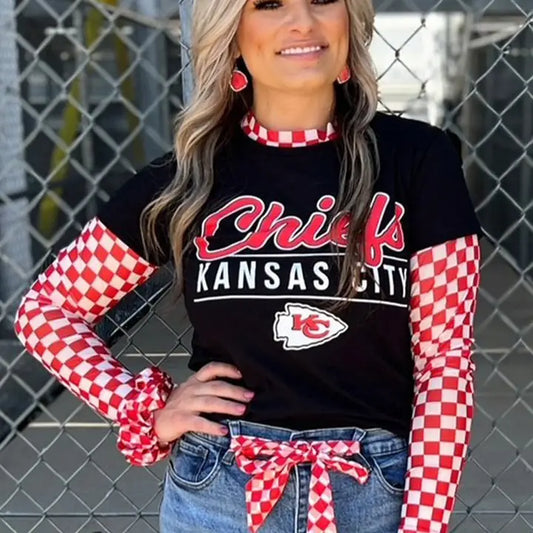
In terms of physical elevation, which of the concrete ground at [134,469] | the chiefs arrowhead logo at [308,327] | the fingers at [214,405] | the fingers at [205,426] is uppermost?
the chiefs arrowhead logo at [308,327]

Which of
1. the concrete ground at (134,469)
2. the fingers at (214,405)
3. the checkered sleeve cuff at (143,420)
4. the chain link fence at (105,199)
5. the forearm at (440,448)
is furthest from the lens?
the concrete ground at (134,469)

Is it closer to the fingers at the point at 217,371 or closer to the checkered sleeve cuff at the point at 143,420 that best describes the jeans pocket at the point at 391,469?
the fingers at the point at 217,371

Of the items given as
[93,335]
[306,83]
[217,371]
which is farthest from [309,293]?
[93,335]

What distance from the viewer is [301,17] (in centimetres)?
144

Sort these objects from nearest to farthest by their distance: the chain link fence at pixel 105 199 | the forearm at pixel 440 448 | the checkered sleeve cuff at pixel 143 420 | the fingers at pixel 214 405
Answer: the forearm at pixel 440 448 < the fingers at pixel 214 405 < the checkered sleeve cuff at pixel 143 420 < the chain link fence at pixel 105 199

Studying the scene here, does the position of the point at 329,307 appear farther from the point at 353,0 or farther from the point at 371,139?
the point at 353,0

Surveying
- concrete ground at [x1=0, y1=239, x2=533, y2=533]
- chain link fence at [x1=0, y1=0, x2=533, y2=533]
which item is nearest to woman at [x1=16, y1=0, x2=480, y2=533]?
chain link fence at [x1=0, y1=0, x2=533, y2=533]

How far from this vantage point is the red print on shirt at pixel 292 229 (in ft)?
4.60

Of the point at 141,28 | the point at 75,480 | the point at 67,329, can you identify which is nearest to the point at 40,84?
the point at 141,28

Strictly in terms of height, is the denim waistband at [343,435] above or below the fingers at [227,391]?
below

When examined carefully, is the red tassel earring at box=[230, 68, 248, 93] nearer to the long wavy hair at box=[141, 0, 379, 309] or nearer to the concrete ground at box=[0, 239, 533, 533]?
the long wavy hair at box=[141, 0, 379, 309]

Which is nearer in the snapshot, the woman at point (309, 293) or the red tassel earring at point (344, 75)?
the woman at point (309, 293)

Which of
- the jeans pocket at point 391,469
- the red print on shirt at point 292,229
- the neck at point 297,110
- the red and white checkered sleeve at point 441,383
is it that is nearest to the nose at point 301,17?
the neck at point 297,110

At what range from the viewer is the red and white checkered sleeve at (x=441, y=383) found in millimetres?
1358
